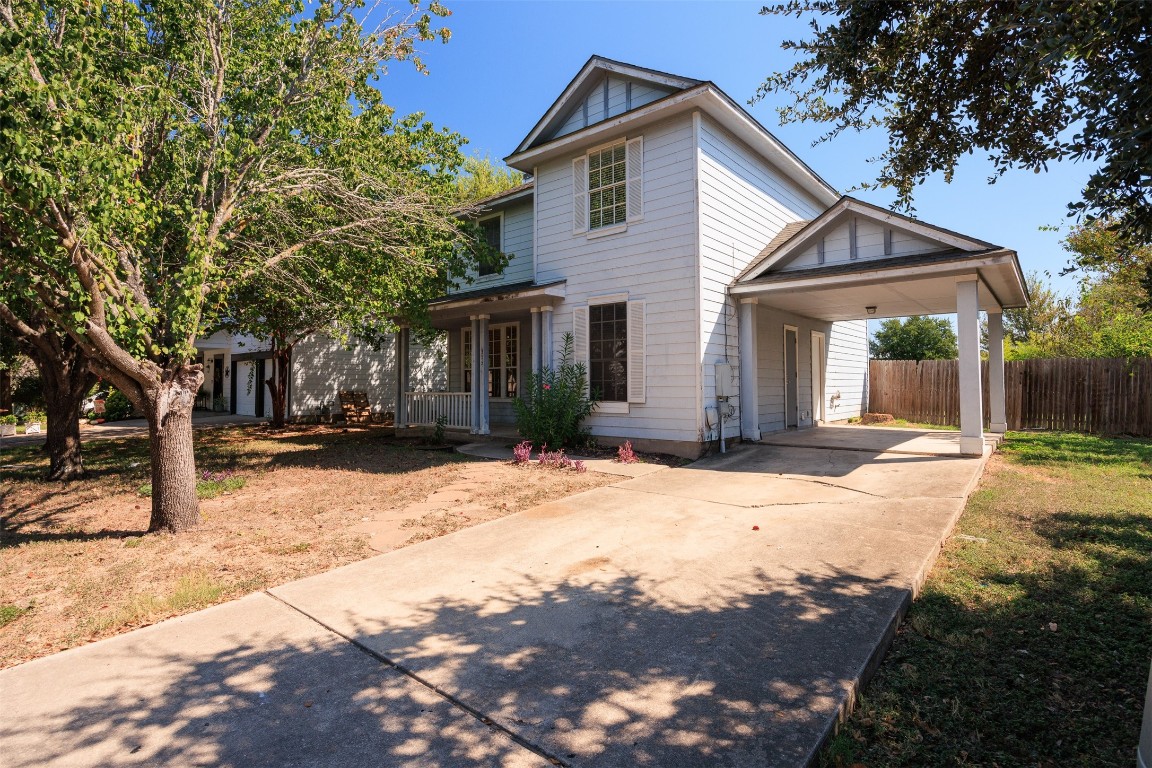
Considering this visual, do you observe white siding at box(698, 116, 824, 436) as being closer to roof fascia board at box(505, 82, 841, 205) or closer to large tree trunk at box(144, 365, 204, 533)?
roof fascia board at box(505, 82, 841, 205)

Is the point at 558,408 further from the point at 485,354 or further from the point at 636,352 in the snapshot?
the point at 485,354

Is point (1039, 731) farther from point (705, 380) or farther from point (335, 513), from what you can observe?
point (705, 380)

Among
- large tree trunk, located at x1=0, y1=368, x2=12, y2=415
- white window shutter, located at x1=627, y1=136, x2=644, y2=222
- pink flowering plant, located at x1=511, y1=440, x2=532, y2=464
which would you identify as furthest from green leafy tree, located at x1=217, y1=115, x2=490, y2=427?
large tree trunk, located at x1=0, y1=368, x2=12, y2=415

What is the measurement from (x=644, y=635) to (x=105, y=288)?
569cm

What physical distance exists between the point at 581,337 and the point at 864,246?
17.4ft

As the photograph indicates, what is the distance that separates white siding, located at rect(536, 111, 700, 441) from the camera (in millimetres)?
9953

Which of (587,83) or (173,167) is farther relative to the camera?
(587,83)

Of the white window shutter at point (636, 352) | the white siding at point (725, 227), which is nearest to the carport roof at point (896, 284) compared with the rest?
the white siding at point (725, 227)

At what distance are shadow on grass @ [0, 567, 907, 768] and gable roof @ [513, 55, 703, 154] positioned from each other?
354 inches

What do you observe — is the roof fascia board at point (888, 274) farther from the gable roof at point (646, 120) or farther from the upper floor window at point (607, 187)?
the gable roof at point (646, 120)

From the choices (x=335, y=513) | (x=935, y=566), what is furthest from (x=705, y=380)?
(x=335, y=513)

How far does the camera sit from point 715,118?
34.0 ft

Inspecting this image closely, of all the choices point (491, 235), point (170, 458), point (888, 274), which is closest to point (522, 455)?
Answer: point (170, 458)

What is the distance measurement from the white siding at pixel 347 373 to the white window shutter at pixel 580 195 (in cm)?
845
